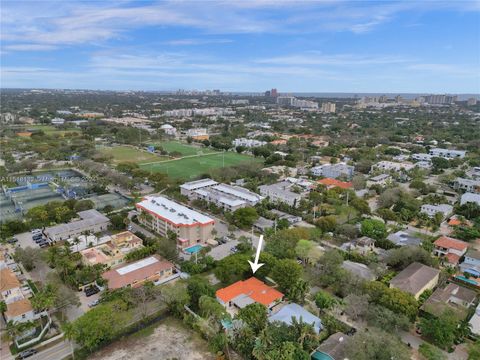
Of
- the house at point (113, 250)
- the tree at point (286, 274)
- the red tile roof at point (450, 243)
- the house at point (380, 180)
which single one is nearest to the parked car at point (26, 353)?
the house at point (113, 250)

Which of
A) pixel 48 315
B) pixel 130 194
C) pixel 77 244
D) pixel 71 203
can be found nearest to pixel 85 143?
pixel 130 194

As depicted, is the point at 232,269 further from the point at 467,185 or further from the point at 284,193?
the point at 467,185

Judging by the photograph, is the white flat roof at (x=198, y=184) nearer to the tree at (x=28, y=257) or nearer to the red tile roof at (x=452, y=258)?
the tree at (x=28, y=257)

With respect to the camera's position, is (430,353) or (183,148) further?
(183,148)

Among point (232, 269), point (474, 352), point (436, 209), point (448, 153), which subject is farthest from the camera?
point (448, 153)

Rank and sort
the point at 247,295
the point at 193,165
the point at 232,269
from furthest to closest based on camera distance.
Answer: the point at 193,165 → the point at 232,269 → the point at 247,295

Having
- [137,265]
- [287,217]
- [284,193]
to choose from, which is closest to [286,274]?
[137,265]
